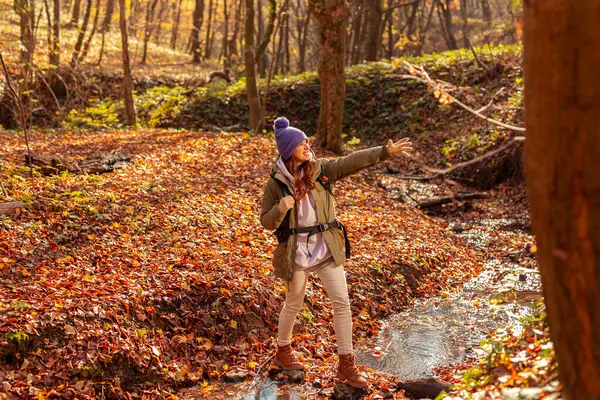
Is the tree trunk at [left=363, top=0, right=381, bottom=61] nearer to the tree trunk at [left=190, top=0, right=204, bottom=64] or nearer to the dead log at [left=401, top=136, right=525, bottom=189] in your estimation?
the tree trunk at [left=190, top=0, right=204, bottom=64]

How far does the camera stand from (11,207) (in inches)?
315

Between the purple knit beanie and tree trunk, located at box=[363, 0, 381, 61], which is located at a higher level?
tree trunk, located at box=[363, 0, 381, 61]

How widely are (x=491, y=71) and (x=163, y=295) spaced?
17.3m

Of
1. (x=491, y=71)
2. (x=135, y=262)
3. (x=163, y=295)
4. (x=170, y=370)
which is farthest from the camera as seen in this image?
(x=491, y=71)

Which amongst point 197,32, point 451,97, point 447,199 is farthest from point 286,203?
point 197,32

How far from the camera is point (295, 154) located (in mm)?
4934

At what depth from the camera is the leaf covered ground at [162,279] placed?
17.4 ft

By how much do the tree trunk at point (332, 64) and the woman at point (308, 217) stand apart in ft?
34.4

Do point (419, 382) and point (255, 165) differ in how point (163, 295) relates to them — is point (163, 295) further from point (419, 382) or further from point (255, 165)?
point (255, 165)

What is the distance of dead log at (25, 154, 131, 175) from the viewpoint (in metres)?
10.5

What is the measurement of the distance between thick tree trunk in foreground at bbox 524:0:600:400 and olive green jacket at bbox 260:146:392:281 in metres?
2.53

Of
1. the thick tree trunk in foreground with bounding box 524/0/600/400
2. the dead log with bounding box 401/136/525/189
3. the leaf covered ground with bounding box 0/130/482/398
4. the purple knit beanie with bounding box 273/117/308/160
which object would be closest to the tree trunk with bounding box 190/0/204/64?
the dead log with bounding box 401/136/525/189

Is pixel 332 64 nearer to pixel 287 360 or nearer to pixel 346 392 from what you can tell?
pixel 287 360

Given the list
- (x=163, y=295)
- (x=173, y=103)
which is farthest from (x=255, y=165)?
(x=173, y=103)
